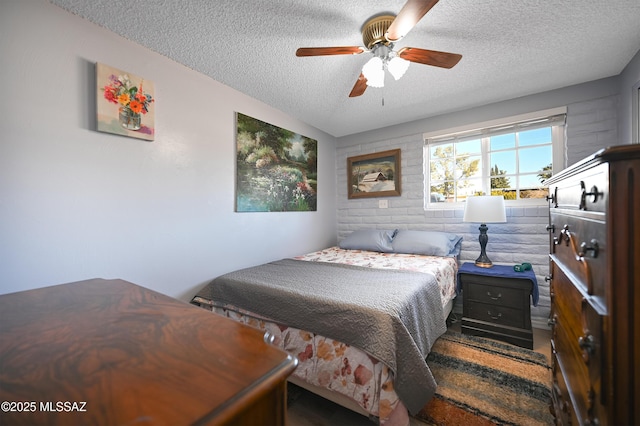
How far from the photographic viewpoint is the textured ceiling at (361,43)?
1412 mm

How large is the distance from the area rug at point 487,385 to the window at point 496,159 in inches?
61.7

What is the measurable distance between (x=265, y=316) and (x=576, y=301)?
1.51 m

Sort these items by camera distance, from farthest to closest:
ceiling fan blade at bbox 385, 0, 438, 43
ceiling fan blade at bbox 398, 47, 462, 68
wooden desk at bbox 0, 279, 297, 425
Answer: ceiling fan blade at bbox 398, 47, 462, 68, ceiling fan blade at bbox 385, 0, 438, 43, wooden desk at bbox 0, 279, 297, 425

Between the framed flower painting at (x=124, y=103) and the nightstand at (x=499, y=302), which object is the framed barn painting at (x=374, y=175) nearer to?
the nightstand at (x=499, y=302)

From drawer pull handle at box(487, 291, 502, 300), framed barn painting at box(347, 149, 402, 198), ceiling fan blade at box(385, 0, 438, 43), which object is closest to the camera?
ceiling fan blade at box(385, 0, 438, 43)

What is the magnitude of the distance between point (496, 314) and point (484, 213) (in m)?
0.93

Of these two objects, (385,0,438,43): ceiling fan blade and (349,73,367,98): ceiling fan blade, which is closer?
(385,0,438,43): ceiling fan blade

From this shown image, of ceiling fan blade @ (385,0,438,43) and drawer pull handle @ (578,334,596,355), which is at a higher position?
ceiling fan blade @ (385,0,438,43)

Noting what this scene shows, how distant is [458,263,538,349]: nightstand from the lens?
214 cm

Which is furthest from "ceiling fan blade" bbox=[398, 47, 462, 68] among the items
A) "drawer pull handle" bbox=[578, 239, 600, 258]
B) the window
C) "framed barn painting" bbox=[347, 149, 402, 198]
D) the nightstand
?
the nightstand

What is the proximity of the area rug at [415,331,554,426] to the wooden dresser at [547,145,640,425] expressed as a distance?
2.33ft

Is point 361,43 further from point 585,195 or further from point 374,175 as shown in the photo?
point 374,175

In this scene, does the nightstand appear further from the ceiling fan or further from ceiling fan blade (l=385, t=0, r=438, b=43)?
ceiling fan blade (l=385, t=0, r=438, b=43)

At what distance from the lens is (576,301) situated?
33.0 inches
